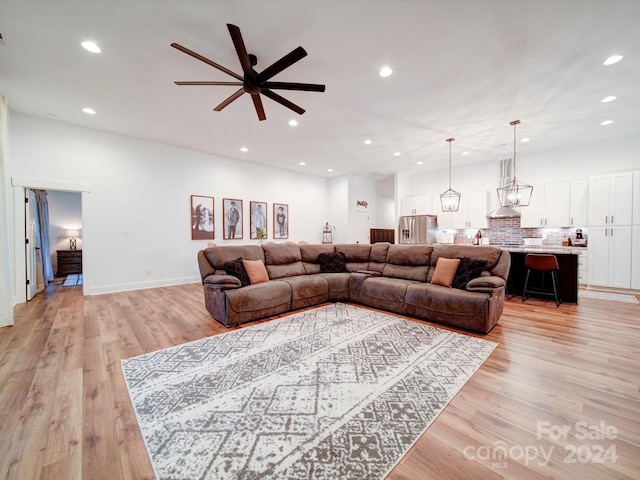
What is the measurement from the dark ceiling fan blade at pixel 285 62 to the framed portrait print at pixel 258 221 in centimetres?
469

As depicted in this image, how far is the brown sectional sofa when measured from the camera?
3064mm

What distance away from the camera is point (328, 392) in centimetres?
187

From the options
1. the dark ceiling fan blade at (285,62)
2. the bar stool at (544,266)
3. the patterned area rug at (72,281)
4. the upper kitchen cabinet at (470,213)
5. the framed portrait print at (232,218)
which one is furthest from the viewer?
the upper kitchen cabinet at (470,213)

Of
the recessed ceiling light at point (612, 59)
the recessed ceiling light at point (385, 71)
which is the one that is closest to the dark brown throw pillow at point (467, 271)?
the recessed ceiling light at point (612, 59)

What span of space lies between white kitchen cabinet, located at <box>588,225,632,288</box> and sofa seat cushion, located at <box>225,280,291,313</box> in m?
6.31

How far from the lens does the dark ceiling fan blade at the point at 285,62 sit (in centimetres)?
216

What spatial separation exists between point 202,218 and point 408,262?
485 centimetres

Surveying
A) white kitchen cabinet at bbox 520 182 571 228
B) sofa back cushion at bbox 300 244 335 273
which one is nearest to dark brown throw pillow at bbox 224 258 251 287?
sofa back cushion at bbox 300 244 335 273

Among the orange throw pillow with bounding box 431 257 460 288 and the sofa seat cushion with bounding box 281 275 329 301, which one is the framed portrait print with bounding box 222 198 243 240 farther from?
the orange throw pillow with bounding box 431 257 460 288

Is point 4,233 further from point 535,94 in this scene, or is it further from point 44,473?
point 535,94

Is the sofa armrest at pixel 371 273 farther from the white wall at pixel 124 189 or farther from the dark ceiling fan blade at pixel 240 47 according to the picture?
the white wall at pixel 124 189

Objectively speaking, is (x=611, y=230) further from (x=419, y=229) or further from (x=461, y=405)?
(x=461, y=405)

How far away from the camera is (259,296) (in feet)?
10.9

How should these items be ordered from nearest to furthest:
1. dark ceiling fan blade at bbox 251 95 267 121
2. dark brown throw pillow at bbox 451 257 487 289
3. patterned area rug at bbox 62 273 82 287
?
dark ceiling fan blade at bbox 251 95 267 121
dark brown throw pillow at bbox 451 257 487 289
patterned area rug at bbox 62 273 82 287
